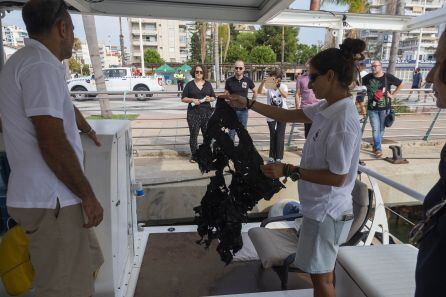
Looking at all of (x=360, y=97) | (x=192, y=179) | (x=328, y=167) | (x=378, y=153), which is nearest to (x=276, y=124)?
(x=192, y=179)

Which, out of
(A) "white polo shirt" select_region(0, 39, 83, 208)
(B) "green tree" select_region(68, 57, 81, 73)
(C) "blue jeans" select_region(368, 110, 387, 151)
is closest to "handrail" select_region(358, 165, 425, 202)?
(A) "white polo shirt" select_region(0, 39, 83, 208)

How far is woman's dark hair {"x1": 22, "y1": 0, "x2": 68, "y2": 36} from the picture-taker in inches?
58.5

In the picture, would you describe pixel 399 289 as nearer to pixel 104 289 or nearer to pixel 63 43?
pixel 104 289

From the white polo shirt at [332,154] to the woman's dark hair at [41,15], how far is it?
4.66 feet

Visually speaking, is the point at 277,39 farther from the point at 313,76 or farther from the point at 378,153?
the point at 313,76

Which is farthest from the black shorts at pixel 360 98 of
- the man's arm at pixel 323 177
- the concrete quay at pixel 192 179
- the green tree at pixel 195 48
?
the green tree at pixel 195 48

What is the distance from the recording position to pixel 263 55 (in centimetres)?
4578

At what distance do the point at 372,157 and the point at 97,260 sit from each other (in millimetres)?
5593

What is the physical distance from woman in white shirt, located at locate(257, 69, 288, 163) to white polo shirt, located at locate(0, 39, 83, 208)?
14.2ft

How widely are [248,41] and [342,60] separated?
52.5 metres

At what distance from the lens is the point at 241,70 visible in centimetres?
566

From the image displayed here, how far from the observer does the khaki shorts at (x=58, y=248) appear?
5.15ft

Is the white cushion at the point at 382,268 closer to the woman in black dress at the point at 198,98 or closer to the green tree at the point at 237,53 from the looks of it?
the woman in black dress at the point at 198,98

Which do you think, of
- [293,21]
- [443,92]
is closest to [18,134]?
[443,92]
